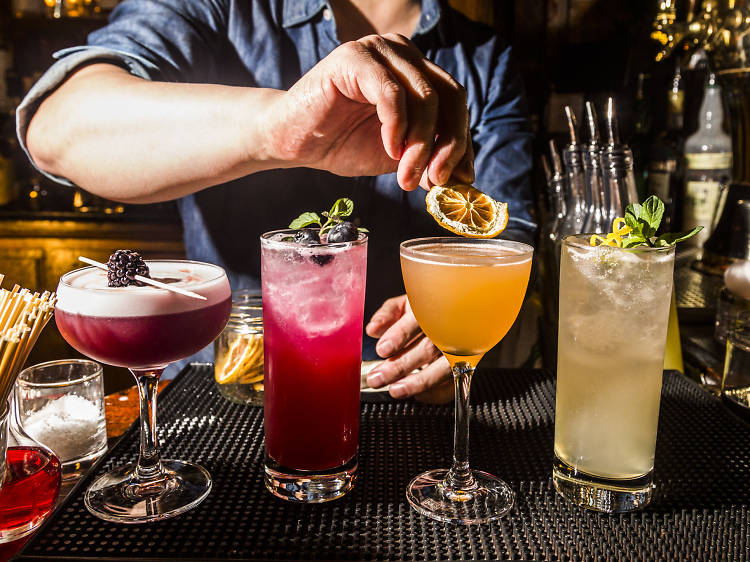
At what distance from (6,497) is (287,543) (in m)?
0.38

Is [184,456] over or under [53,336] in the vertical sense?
over

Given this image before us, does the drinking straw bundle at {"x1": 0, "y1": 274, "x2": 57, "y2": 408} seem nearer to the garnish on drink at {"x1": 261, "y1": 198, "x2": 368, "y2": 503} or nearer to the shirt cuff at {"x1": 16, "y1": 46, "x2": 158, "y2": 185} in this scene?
the garnish on drink at {"x1": 261, "y1": 198, "x2": 368, "y2": 503}

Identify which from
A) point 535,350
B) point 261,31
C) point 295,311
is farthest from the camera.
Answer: point 535,350

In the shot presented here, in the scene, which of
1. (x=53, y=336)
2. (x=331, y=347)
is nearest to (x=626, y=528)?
(x=331, y=347)

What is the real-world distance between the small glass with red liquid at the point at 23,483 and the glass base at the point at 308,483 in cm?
29

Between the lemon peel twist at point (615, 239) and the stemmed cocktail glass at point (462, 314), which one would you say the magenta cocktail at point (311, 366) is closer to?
the stemmed cocktail glass at point (462, 314)

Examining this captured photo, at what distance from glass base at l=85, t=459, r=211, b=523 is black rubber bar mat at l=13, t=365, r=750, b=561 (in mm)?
15

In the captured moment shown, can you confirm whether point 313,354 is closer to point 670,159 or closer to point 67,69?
point 67,69

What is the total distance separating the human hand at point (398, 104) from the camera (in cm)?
103

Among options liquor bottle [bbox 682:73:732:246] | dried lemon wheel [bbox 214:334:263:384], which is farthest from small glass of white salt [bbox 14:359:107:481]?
liquor bottle [bbox 682:73:732:246]

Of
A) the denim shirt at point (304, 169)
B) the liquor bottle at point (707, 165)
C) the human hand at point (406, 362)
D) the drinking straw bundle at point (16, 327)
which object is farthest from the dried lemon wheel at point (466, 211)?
the liquor bottle at point (707, 165)

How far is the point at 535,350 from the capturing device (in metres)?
2.53

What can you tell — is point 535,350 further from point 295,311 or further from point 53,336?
point 53,336

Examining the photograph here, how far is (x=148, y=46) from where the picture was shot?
68.4 inches
